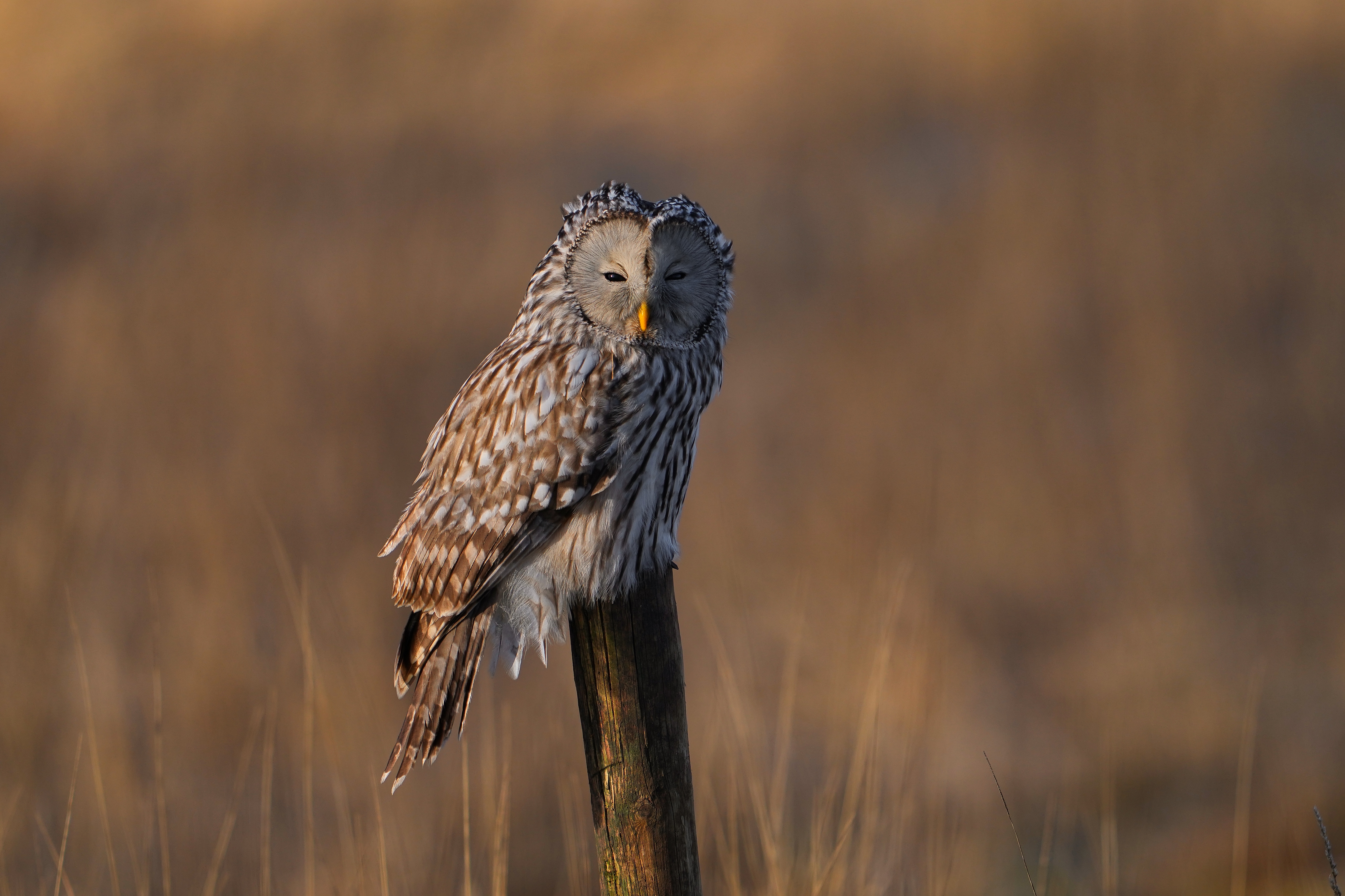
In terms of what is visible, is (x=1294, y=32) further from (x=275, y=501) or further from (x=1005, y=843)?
(x=275, y=501)

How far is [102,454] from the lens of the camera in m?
6.00

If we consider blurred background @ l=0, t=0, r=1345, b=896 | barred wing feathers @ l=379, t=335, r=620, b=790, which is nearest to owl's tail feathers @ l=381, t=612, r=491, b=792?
barred wing feathers @ l=379, t=335, r=620, b=790

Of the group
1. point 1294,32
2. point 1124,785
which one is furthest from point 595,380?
point 1294,32

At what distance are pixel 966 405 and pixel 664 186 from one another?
267cm

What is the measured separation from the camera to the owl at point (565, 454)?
2217mm

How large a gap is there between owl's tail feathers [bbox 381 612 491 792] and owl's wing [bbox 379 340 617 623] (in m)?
0.06

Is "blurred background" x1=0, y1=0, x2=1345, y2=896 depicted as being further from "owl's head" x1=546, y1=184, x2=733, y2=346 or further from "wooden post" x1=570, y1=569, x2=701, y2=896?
"wooden post" x1=570, y1=569, x2=701, y2=896

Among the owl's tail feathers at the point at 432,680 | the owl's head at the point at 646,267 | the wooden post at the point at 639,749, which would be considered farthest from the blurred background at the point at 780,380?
the wooden post at the point at 639,749

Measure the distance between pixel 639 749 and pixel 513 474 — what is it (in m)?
0.70

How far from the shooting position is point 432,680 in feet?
7.38

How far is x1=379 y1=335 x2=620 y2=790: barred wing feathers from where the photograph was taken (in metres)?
2.22

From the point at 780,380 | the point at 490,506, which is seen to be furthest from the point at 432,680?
the point at 780,380

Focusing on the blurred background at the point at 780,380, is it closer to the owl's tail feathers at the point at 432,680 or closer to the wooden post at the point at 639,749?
the owl's tail feathers at the point at 432,680

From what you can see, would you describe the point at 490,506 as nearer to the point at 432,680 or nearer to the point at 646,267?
the point at 432,680
